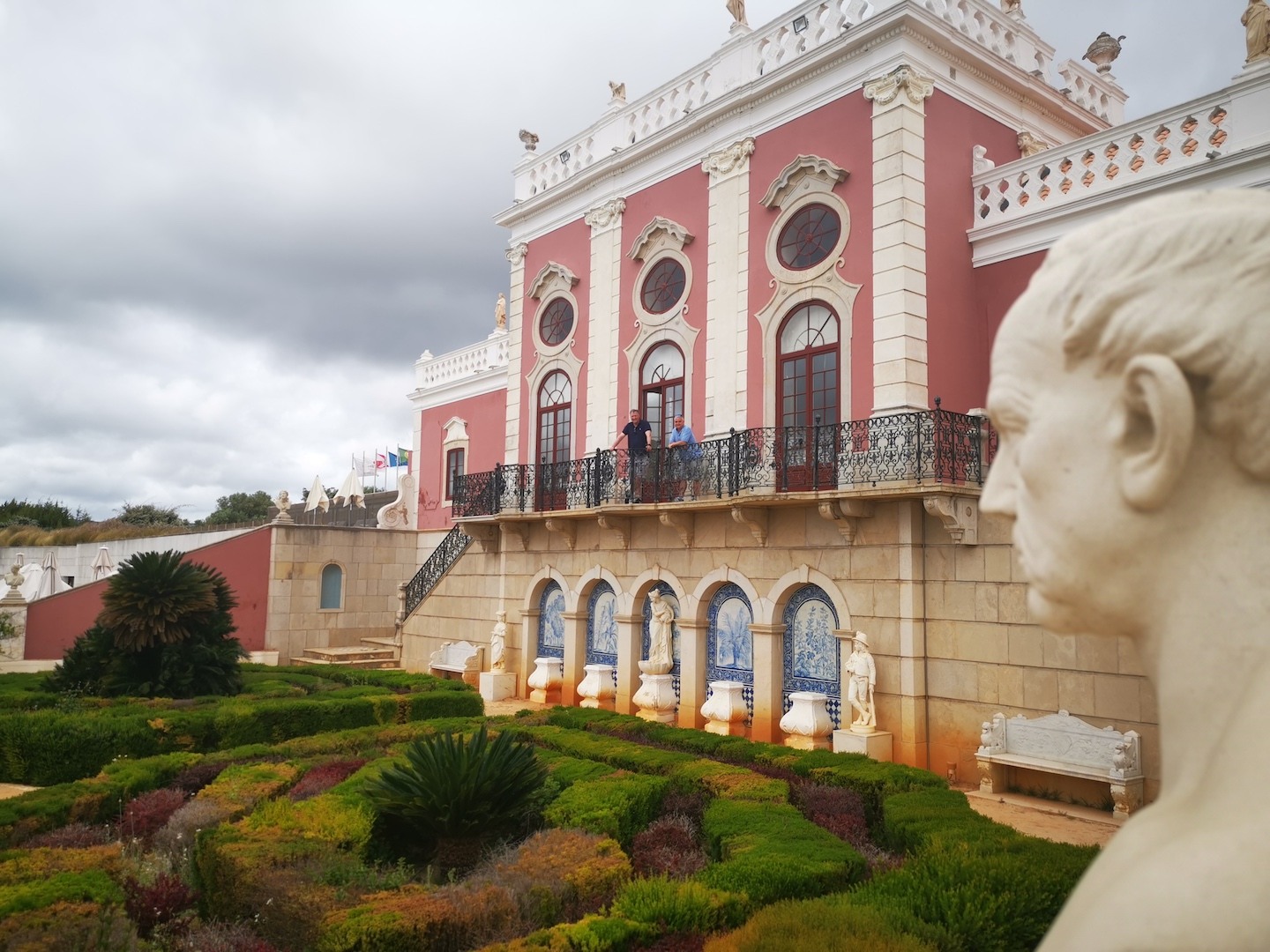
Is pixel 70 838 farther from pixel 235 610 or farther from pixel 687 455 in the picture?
pixel 235 610

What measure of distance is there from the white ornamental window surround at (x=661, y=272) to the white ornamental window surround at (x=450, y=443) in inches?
408

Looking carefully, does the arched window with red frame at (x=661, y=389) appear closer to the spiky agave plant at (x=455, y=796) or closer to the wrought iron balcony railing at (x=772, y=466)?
the wrought iron balcony railing at (x=772, y=466)

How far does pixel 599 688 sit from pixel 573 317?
7.50 meters

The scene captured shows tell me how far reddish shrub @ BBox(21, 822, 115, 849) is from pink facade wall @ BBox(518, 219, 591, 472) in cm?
1139

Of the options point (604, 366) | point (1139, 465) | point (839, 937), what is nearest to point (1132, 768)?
point (839, 937)

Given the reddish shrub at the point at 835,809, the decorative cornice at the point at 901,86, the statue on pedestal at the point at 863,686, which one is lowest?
the reddish shrub at the point at 835,809

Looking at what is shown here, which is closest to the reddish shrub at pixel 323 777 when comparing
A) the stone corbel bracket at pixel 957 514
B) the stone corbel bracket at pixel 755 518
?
the stone corbel bracket at pixel 755 518

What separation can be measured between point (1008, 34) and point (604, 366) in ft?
28.7

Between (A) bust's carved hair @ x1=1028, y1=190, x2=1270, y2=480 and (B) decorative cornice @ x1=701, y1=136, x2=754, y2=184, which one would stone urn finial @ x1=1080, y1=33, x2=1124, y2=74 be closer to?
(B) decorative cornice @ x1=701, y1=136, x2=754, y2=184

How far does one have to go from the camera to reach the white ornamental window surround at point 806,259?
13.5m

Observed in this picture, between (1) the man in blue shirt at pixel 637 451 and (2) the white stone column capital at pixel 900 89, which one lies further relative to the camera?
(1) the man in blue shirt at pixel 637 451

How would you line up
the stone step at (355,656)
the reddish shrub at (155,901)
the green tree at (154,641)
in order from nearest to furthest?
the reddish shrub at (155,901), the green tree at (154,641), the stone step at (355,656)

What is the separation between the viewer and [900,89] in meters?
12.9

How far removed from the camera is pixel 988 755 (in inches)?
416
